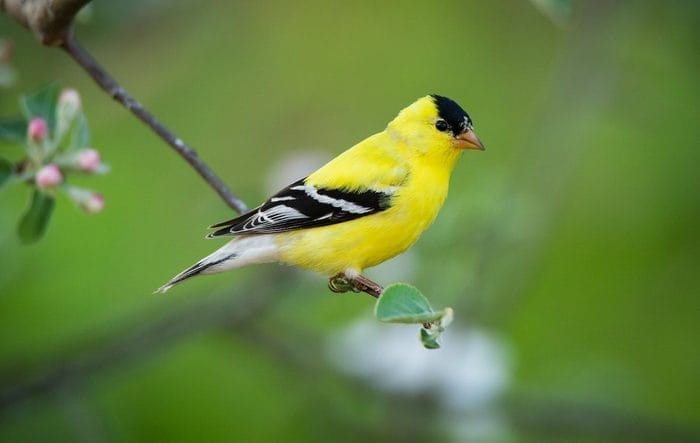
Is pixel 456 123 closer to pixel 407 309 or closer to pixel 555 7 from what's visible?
pixel 555 7

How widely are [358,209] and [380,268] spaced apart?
1030mm

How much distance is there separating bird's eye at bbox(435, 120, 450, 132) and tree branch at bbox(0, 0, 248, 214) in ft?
2.34

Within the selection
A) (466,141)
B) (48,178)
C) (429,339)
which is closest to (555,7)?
(466,141)

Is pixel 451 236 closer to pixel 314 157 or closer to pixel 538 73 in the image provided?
pixel 314 157

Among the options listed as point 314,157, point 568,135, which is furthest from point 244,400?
point 568,135

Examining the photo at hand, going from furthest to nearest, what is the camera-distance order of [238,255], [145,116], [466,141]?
[466,141], [238,255], [145,116]

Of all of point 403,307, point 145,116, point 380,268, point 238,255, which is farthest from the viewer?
point 380,268

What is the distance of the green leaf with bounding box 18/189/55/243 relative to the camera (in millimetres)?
1851

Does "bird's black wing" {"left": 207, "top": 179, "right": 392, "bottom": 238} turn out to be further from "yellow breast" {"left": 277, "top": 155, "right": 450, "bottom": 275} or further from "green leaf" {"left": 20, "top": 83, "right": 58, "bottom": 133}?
"green leaf" {"left": 20, "top": 83, "right": 58, "bottom": 133}

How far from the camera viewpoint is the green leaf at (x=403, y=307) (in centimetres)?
130

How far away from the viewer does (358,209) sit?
2273mm

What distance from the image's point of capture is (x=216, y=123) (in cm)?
516

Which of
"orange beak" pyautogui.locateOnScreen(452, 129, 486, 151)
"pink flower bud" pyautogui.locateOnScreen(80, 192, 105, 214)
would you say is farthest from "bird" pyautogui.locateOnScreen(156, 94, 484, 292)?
"pink flower bud" pyautogui.locateOnScreen(80, 192, 105, 214)

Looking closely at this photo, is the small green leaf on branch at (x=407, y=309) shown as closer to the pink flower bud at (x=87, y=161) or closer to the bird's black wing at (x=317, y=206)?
the pink flower bud at (x=87, y=161)
